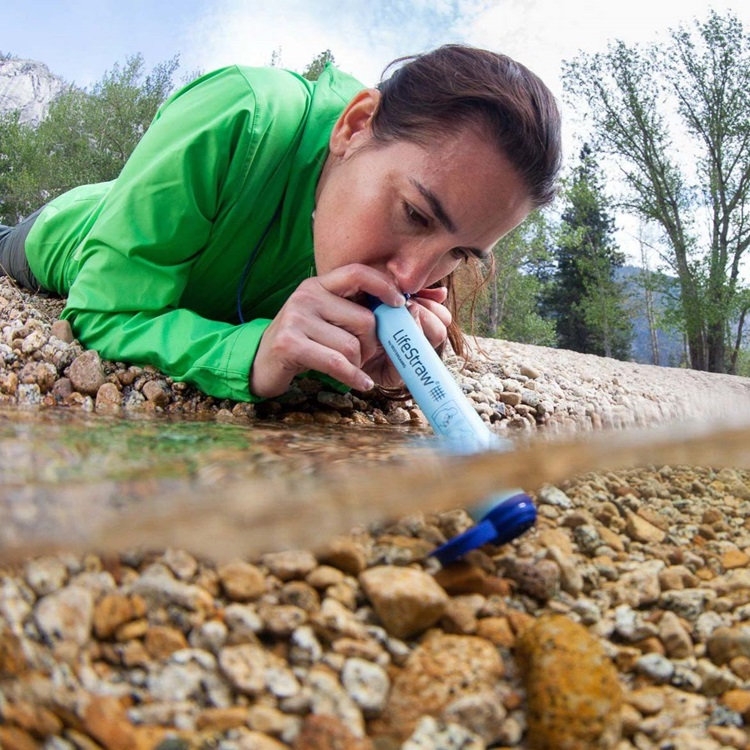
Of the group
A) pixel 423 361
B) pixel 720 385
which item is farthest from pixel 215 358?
pixel 720 385

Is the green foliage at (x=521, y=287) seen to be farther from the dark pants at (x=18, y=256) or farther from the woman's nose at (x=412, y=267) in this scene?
the woman's nose at (x=412, y=267)

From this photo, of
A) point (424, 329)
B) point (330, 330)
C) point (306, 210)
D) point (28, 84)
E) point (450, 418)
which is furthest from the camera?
point (28, 84)

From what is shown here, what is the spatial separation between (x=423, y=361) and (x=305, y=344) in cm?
22

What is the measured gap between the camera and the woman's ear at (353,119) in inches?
53.9

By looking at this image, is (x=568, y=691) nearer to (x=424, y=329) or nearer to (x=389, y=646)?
(x=389, y=646)

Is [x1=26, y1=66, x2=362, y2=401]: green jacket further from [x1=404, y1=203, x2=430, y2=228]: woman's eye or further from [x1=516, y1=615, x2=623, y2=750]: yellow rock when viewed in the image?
[x1=516, y1=615, x2=623, y2=750]: yellow rock

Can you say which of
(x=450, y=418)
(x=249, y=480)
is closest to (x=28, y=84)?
(x=450, y=418)

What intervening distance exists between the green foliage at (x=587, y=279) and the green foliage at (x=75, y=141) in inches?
348

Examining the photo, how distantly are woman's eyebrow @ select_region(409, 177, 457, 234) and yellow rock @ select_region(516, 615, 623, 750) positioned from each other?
2.90ft

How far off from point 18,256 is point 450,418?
81.2 inches

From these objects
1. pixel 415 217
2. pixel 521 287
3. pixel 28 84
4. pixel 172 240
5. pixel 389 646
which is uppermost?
pixel 28 84

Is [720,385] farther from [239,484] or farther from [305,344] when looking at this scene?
[239,484]

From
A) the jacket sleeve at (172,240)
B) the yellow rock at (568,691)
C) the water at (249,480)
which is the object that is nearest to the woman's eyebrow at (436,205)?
the jacket sleeve at (172,240)

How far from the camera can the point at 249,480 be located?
477 millimetres
